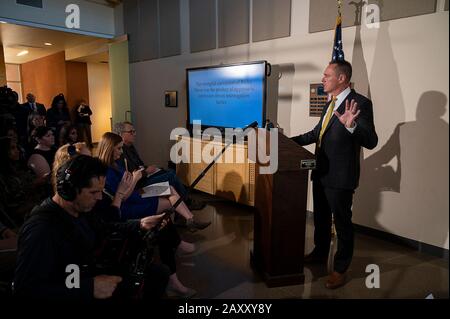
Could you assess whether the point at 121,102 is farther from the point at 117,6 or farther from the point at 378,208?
the point at 378,208

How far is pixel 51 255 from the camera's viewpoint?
42.1 inches

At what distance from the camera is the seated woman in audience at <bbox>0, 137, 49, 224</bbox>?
78.8 inches

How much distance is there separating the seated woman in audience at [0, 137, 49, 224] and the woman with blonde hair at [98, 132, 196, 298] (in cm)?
52

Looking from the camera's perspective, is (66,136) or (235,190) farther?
(235,190)

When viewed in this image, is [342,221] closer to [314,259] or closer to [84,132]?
[314,259]

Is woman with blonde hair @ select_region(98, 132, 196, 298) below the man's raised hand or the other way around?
below

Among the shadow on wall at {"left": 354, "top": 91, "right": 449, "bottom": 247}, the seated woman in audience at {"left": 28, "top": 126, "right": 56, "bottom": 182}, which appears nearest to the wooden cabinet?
the shadow on wall at {"left": 354, "top": 91, "right": 449, "bottom": 247}

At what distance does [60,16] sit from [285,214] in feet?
18.2

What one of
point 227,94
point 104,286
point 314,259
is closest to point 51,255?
point 104,286

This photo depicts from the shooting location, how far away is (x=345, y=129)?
1.89 metres

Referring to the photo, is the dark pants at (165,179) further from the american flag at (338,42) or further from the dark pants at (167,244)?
the american flag at (338,42)

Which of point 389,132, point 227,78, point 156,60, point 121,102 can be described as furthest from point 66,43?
point 389,132

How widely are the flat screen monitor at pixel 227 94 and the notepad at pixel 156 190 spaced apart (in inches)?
53.4

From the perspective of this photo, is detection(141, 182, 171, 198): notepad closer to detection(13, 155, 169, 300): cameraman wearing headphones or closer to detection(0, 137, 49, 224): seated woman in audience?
detection(0, 137, 49, 224): seated woman in audience
